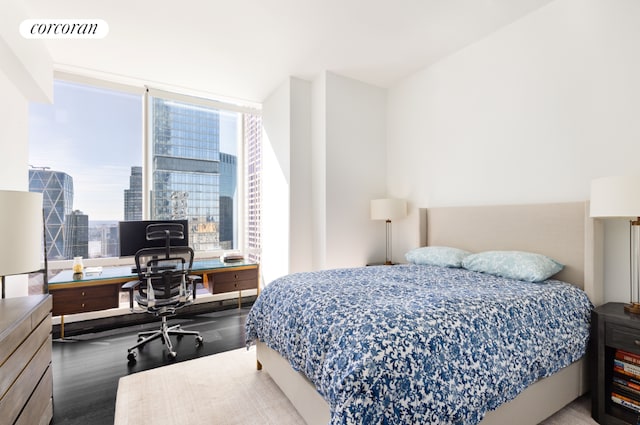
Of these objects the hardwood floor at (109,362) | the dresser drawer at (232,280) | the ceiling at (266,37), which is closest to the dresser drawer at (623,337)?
the hardwood floor at (109,362)

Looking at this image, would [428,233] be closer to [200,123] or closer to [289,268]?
[289,268]

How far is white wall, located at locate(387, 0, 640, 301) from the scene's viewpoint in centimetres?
215

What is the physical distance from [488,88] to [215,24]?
2659 mm

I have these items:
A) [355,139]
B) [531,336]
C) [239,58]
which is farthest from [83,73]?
[531,336]

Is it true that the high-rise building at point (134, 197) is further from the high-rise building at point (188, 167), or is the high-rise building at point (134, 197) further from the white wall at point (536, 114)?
the white wall at point (536, 114)

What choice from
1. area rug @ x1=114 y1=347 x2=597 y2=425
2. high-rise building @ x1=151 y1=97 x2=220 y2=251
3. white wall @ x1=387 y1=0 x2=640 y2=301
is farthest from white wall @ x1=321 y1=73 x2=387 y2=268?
high-rise building @ x1=151 y1=97 x2=220 y2=251

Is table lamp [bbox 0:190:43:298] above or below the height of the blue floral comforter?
above

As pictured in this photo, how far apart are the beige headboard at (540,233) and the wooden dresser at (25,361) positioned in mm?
3295

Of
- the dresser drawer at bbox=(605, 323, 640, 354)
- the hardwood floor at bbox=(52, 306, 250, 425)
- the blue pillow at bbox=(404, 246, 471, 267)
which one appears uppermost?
the blue pillow at bbox=(404, 246, 471, 267)

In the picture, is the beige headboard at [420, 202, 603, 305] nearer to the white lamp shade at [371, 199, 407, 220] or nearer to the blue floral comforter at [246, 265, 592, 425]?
the blue floral comforter at [246, 265, 592, 425]

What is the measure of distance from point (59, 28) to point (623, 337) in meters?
4.29

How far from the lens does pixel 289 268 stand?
3.73 metres

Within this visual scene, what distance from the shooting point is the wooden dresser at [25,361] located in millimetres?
1260

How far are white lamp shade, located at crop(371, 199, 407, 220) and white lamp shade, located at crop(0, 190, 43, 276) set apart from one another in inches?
119
